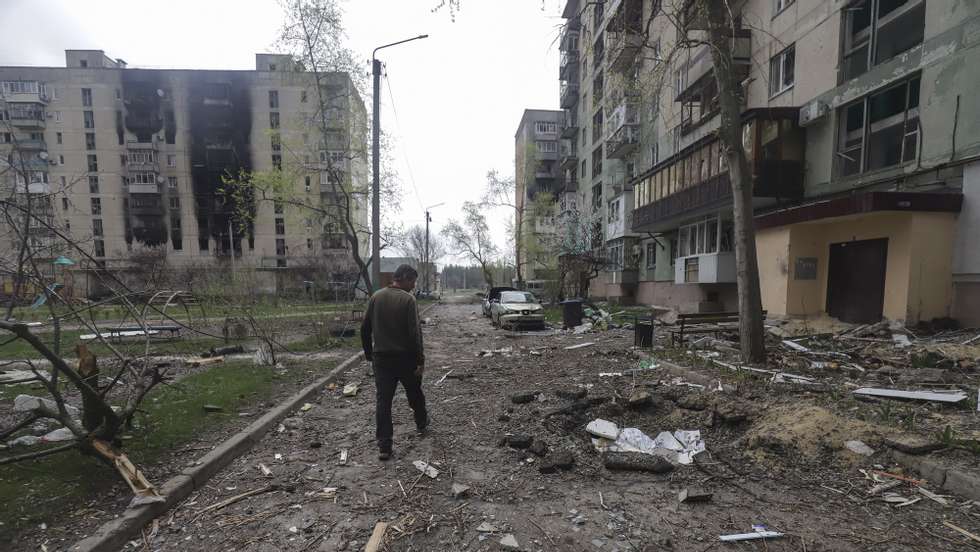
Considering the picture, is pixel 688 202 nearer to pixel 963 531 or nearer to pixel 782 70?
pixel 782 70

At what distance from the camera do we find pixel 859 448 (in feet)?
11.6

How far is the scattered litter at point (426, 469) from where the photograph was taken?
3.61 meters

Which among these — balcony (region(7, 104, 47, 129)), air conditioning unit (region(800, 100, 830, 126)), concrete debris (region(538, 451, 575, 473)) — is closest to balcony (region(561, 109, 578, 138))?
air conditioning unit (region(800, 100, 830, 126))

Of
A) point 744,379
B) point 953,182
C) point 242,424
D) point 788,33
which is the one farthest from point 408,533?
point 788,33

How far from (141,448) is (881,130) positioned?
1642 centimetres

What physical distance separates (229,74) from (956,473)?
62963 millimetres

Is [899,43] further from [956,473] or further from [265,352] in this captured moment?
[265,352]

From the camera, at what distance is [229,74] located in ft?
158

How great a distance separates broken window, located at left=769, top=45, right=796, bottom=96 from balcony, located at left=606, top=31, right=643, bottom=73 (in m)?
8.85

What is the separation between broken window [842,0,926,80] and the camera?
10.0 metres

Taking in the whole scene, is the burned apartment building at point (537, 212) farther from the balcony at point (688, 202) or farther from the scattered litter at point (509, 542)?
the scattered litter at point (509, 542)

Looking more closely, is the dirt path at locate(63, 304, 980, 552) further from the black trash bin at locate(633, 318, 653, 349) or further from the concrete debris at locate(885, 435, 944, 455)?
the black trash bin at locate(633, 318, 653, 349)

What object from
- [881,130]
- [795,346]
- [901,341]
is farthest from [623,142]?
[901,341]

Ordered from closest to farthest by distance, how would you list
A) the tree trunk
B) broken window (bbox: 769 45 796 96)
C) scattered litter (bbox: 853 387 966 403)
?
scattered litter (bbox: 853 387 966 403) → the tree trunk → broken window (bbox: 769 45 796 96)
